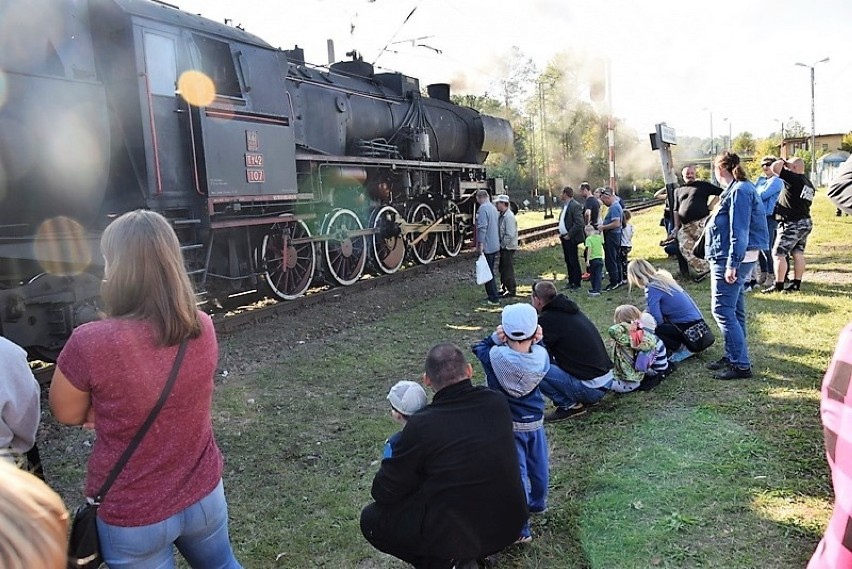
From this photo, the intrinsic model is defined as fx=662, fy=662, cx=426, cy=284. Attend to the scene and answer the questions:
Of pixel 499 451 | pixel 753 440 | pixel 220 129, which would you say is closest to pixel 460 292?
pixel 220 129

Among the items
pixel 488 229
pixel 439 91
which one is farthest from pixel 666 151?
pixel 439 91

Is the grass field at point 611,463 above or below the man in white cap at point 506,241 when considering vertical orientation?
below

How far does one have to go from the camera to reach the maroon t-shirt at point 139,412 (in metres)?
2.06

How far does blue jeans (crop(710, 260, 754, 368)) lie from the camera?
17.8 feet

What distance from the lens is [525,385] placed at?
353cm

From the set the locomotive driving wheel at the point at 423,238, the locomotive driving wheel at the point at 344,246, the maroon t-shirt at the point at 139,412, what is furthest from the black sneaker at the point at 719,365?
the locomotive driving wheel at the point at 423,238

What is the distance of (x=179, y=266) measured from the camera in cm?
224

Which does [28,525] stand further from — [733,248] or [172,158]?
[172,158]

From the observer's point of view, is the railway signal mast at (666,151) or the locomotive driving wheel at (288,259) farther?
the railway signal mast at (666,151)

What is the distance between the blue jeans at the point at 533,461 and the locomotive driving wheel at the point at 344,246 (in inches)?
272

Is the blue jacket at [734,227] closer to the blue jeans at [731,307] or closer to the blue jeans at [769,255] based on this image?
the blue jeans at [731,307]

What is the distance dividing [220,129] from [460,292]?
15.5 feet

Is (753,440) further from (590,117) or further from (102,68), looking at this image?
(590,117)

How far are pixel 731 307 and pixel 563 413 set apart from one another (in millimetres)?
1687
